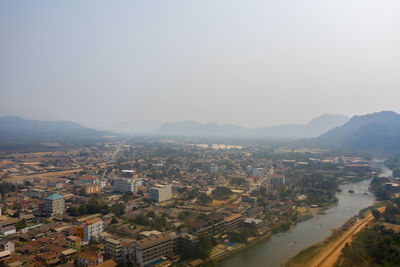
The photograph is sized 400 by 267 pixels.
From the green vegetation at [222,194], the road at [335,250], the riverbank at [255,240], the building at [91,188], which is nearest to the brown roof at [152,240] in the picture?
the riverbank at [255,240]

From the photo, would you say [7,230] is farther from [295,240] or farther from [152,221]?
[295,240]

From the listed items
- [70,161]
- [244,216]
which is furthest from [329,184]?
[70,161]

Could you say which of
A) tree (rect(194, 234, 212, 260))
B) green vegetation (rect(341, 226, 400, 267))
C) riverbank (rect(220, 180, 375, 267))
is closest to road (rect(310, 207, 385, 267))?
green vegetation (rect(341, 226, 400, 267))

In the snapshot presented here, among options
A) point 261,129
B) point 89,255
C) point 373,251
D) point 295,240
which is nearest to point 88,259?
point 89,255

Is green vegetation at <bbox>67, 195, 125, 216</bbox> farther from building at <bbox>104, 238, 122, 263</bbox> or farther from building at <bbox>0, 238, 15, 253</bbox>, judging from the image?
building at <bbox>104, 238, 122, 263</bbox>

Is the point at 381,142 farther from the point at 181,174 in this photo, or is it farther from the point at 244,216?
the point at 244,216
